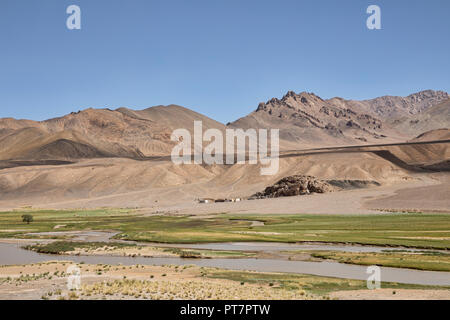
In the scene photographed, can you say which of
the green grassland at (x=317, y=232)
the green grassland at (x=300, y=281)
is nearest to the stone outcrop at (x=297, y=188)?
the green grassland at (x=317, y=232)

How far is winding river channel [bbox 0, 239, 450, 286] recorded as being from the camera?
116 feet

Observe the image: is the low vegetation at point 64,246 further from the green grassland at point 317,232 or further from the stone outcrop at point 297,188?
the stone outcrop at point 297,188

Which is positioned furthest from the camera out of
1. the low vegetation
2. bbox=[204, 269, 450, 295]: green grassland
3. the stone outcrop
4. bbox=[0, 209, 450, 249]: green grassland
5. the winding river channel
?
the stone outcrop

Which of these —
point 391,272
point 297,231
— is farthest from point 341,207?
point 391,272

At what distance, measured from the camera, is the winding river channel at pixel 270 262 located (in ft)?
116

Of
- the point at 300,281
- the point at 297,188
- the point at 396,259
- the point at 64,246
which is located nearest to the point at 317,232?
the point at 396,259

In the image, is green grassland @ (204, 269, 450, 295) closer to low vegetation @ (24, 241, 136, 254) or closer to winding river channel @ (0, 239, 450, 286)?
winding river channel @ (0, 239, 450, 286)

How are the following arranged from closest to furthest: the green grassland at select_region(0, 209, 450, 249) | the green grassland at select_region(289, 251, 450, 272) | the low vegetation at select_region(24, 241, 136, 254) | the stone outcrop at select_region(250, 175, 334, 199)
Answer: the green grassland at select_region(289, 251, 450, 272) → the low vegetation at select_region(24, 241, 136, 254) → the green grassland at select_region(0, 209, 450, 249) → the stone outcrop at select_region(250, 175, 334, 199)

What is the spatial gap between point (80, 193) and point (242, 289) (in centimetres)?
17430

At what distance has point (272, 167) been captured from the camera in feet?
636

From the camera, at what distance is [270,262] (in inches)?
1722

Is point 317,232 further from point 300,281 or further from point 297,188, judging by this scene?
point 297,188

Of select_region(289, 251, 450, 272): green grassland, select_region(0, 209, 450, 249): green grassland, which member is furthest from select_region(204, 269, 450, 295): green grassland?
select_region(0, 209, 450, 249): green grassland
